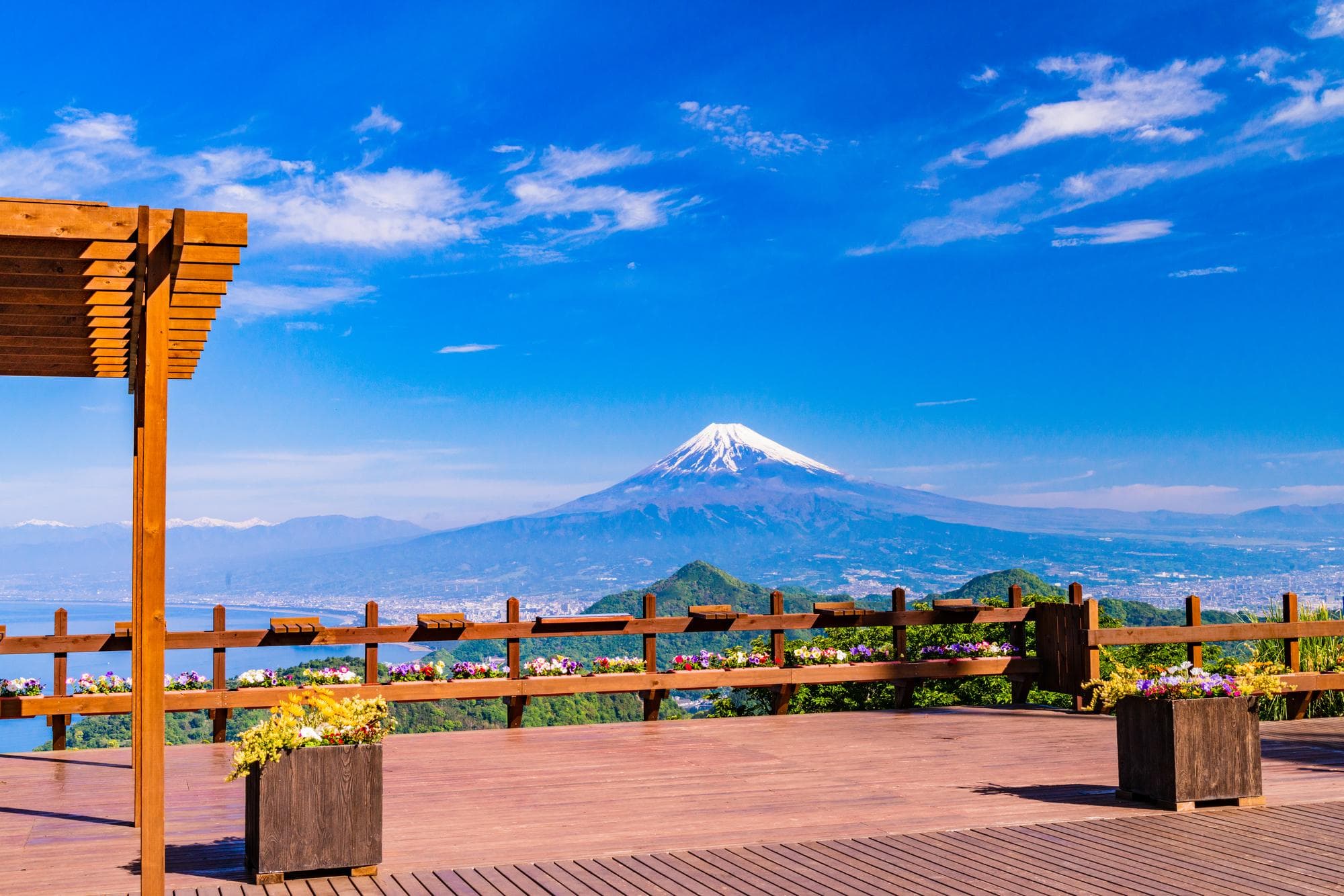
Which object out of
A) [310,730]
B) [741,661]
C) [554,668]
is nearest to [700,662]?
[741,661]

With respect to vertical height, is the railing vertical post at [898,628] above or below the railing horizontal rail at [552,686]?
above

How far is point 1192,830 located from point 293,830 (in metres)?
4.68

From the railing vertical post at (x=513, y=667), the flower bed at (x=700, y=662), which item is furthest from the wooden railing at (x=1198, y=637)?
the railing vertical post at (x=513, y=667)

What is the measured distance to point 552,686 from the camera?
35.4ft

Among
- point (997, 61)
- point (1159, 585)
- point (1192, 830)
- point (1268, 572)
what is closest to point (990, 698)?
point (1192, 830)

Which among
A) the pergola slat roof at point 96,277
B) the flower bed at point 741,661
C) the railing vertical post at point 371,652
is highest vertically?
the pergola slat roof at point 96,277

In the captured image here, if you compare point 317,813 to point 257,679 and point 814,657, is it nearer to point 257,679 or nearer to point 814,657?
point 257,679

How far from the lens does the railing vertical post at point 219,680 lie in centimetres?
988

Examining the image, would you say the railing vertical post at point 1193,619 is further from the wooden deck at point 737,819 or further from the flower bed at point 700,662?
the flower bed at point 700,662

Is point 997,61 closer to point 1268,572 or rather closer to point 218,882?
point 1268,572

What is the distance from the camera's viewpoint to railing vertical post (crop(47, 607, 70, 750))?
959 centimetres

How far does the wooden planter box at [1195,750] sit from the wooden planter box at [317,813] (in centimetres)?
442

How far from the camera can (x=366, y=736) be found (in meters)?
5.66

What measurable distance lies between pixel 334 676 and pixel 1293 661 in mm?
8981
